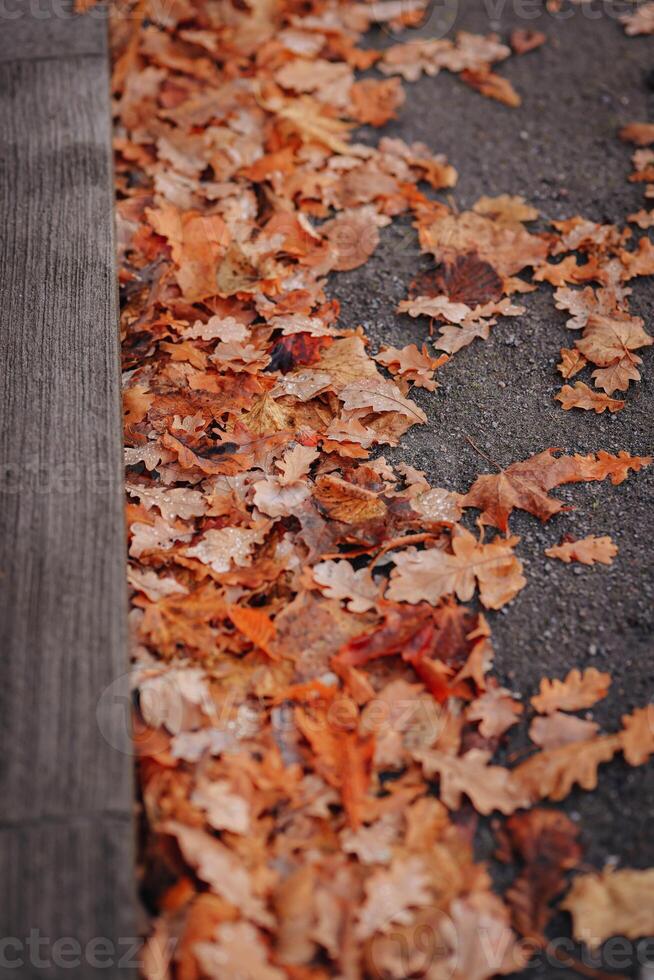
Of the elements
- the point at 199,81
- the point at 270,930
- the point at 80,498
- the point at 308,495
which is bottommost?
the point at 270,930

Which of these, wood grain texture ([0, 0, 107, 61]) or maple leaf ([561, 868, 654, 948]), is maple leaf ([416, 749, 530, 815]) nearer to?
maple leaf ([561, 868, 654, 948])

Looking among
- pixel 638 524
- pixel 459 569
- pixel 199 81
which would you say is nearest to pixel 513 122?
pixel 199 81

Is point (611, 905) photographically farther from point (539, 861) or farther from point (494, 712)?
point (494, 712)

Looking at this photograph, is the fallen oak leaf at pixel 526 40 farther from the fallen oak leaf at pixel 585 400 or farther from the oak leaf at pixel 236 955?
the oak leaf at pixel 236 955

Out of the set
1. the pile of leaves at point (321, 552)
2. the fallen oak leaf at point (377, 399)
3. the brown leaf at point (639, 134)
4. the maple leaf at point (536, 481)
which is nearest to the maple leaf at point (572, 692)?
the pile of leaves at point (321, 552)

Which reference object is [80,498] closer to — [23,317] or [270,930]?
[23,317]
